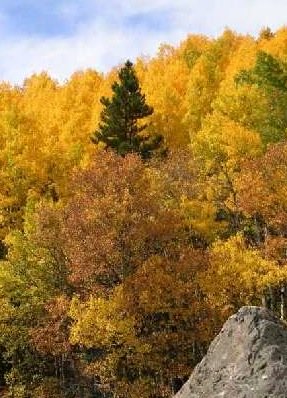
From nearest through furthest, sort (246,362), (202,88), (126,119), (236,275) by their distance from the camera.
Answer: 1. (246,362)
2. (236,275)
3. (126,119)
4. (202,88)

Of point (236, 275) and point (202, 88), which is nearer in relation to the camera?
point (236, 275)

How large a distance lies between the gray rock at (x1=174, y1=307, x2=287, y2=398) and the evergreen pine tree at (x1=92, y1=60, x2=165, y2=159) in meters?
34.1

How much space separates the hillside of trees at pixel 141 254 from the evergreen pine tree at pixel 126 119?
0.13 meters

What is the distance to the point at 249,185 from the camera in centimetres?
3603

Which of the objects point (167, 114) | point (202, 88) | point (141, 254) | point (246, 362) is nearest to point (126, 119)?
point (167, 114)

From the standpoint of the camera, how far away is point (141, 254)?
3394 centimetres

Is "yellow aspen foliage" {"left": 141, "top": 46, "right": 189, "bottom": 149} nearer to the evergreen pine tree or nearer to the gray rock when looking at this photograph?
the evergreen pine tree

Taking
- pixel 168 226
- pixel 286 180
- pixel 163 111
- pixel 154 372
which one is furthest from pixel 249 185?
pixel 163 111

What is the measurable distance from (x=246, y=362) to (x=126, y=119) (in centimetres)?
3761

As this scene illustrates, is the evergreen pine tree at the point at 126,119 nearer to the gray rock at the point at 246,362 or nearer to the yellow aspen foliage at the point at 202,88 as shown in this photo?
the yellow aspen foliage at the point at 202,88

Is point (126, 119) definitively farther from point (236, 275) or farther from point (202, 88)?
point (236, 275)

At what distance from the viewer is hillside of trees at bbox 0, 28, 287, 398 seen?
103ft

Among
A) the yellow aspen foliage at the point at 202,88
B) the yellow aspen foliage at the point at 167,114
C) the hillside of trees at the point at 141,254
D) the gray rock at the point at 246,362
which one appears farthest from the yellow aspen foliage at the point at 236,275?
the yellow aspen foliage at the point at 167,114

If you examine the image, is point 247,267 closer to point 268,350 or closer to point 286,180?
point 286,180
